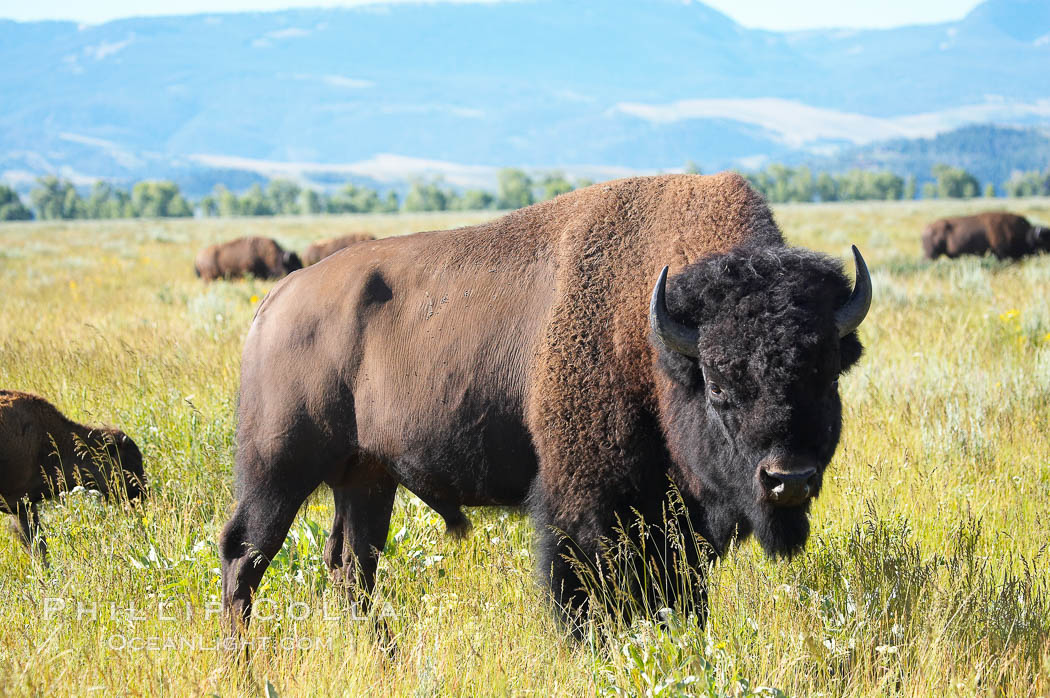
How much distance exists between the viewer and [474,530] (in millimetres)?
5477

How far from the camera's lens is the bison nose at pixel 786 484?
11.1ft

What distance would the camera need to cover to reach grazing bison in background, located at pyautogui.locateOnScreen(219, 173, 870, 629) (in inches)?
141

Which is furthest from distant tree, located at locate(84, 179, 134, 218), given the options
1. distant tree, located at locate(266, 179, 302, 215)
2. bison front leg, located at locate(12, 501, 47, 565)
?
bison front leg, located at locate(12, 501, 47, 565)

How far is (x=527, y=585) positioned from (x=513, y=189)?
160900 millimetres

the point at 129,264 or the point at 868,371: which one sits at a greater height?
the point at 868,371

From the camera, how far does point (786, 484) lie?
3.40 m

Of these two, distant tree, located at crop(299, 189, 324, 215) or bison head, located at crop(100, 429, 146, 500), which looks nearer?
bison head, located at crop(100, 429, 146, 500)

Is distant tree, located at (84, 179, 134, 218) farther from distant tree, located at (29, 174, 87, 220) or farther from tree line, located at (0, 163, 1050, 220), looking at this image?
distant tree, located at (29, 174, 87, 220)

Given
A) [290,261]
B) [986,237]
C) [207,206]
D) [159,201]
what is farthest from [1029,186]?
[290,261]

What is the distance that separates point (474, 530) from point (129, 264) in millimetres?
24138

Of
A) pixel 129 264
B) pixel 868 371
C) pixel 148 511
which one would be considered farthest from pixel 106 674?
pixel 129 264

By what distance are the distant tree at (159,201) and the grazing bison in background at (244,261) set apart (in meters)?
126

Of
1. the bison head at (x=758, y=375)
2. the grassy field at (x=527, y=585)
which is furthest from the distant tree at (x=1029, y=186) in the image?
the bison head at (x=758, y=375)

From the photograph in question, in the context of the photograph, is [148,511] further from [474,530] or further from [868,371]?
[868,371]
